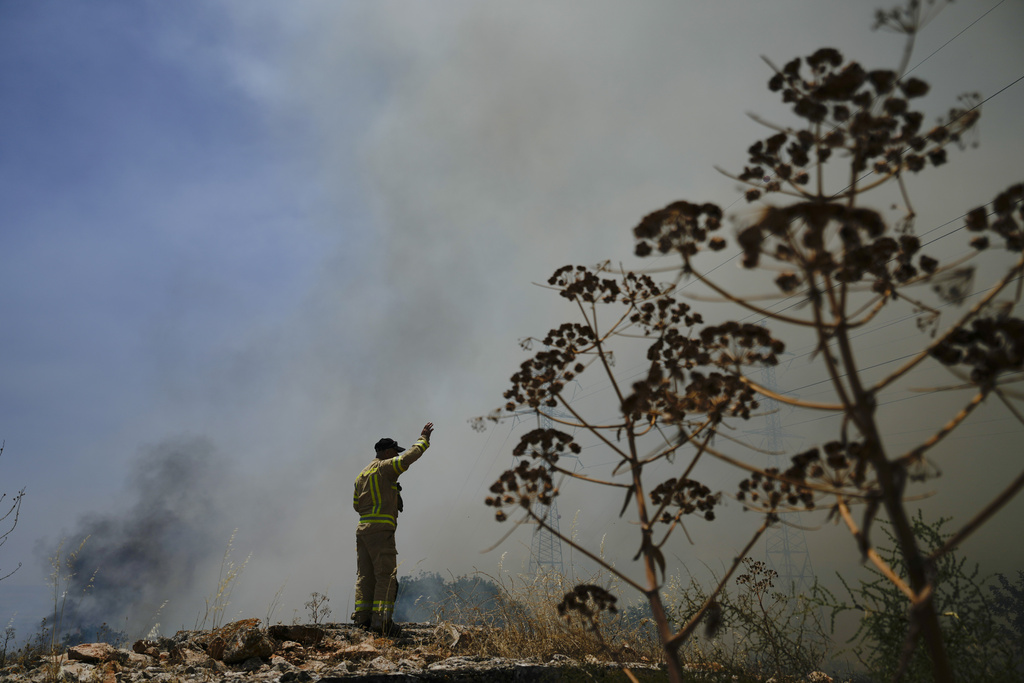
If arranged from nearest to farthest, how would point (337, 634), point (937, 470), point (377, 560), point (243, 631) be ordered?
1. point (937, 470)
2. point (243, 631)
3. point (337, 634)
4. point (377, 560)

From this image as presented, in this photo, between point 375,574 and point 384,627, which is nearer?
A: point 384,627

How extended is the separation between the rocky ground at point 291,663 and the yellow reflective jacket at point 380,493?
1.75m

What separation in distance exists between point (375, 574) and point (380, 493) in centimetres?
116

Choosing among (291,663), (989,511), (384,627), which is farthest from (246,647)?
(989,511)

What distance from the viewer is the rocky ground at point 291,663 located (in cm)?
493

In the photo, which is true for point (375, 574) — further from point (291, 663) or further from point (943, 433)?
point (943, 433)

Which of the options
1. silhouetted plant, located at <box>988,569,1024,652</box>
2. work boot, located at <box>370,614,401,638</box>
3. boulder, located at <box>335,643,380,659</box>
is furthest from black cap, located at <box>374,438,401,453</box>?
silhouetted plant, located at <box>988,569,1024,652</box>

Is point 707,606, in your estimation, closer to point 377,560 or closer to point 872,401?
point 872,401

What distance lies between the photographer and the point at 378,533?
8453 millimetres

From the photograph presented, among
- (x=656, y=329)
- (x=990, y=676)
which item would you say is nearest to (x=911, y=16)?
(x=656, y=329)

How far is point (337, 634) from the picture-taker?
742cm

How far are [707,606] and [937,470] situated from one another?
2.82 ft

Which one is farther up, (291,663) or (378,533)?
(378,533)

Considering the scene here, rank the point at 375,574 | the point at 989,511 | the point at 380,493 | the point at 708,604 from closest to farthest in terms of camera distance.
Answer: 1. the point at 989,511
2. the point at 708,604
3. the point at 375,574
4. the point at 380,493
